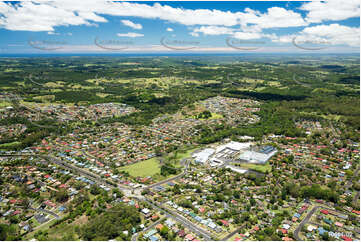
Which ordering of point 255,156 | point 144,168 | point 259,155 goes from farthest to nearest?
point 259,155
point 255,156
point 144,168

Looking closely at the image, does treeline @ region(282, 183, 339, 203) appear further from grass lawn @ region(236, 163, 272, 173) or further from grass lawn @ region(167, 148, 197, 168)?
grass lawn @ region(167, 148, 197, 168)

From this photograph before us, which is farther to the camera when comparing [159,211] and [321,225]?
[159,211]

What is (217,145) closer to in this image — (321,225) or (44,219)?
(321,225)

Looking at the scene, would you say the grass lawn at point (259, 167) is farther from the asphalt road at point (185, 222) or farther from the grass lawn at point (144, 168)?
the asphalt road at point (185, 222)

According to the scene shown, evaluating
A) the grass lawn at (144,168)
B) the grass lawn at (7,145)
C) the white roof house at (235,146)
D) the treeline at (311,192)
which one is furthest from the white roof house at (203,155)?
the grass lawn at (7,145)

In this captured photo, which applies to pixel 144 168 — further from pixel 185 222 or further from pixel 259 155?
pixel 259 155

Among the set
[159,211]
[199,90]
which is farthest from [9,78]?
[159,211]

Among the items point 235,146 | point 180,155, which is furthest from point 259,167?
point 180,155

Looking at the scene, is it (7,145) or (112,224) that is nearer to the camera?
(112,224)
